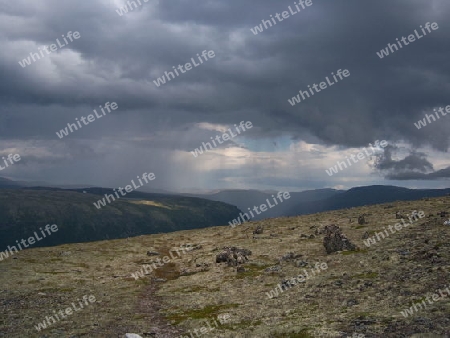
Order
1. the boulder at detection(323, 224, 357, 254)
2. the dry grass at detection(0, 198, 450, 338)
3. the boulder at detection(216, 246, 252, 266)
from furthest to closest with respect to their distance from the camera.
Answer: the boulder at detection(216, 246, 252, 266), the boulder at detection(323, 224, 357, 254), the dry grass at detection(0, 198, 450, 338)

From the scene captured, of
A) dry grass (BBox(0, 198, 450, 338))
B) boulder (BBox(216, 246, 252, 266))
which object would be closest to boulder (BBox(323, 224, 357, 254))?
dry grass (BBox(0, 198, 450, 338))

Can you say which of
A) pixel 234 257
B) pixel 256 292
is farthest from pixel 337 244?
pixel 256 292

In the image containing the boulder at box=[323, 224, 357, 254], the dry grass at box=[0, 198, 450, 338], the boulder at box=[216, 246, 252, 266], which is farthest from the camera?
the boulder at box=[216, 246, 252, 266]

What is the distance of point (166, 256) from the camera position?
93.5 meters

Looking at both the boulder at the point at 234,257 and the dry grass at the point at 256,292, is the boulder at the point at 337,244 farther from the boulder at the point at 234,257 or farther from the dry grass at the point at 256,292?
the boulder at the point at 234,257

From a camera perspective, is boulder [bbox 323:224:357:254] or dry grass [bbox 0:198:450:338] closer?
dry grass [bbox 0:198:450:338]

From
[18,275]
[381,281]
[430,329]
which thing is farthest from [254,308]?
[18,275]

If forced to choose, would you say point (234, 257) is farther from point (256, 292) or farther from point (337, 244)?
point (256, 292)

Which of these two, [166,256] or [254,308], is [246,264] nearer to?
[254,308]

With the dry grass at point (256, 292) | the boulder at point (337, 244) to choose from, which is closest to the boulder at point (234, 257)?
the dry grass at point (256, 292)

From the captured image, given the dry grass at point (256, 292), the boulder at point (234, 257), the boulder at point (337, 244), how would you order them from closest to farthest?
the dry grass at point (256, 292) < the boulder at point (337, 244) < the boulder at point (234, 257)

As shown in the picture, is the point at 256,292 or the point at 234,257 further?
the point at 234,257

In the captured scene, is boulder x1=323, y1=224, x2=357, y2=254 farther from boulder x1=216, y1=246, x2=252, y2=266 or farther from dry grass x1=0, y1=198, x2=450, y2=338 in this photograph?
boulder x1=216, y1=246, x2=252, y2=266

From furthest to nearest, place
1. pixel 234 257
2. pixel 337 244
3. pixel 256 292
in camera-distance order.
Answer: pixel 234 257 → pixel 337 244 → pixel 256 292
